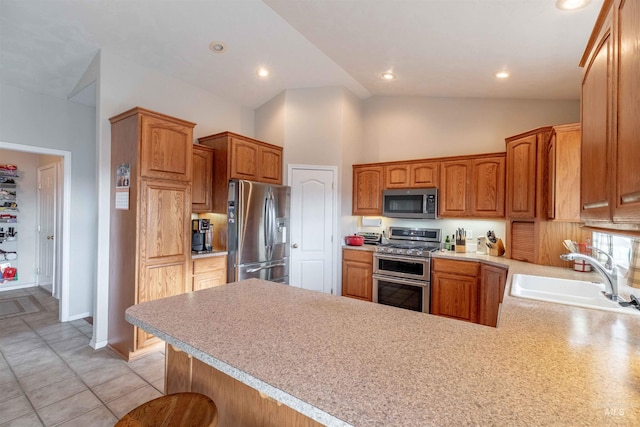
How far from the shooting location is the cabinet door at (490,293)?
2.94 metres

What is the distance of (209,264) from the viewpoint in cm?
328

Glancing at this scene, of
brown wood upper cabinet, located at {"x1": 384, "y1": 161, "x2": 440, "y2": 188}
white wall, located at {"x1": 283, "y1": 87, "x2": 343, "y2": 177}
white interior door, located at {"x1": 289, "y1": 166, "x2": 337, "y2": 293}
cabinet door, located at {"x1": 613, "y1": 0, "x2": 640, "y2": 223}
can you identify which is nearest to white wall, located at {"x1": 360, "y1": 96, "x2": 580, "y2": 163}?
brown wood upper cabinet, located at {"x1": 384, "y1": 161, "x2": 440, "y2": 188}

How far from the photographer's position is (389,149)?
4.49m

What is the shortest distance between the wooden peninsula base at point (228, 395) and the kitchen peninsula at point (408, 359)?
0.01 metres

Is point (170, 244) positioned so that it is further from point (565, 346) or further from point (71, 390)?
point (565, 346)

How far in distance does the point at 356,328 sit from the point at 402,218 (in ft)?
10.7

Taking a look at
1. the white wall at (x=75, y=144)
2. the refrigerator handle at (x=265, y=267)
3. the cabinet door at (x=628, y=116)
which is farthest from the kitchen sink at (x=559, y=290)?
the white wall at (x=75, y=144)

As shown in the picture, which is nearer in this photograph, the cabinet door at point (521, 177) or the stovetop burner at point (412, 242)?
the cabinet door at point (521, 177)

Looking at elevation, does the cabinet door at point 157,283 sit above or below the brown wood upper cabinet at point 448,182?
below

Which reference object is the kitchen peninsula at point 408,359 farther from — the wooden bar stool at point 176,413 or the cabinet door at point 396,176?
the cabinet door at point 396,176

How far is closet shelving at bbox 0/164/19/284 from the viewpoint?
4.77 metres

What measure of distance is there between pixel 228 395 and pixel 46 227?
18.0 ft

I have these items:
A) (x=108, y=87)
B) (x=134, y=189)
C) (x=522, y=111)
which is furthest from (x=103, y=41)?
(x=522, y=111)

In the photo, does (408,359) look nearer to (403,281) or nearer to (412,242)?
(403,281)
